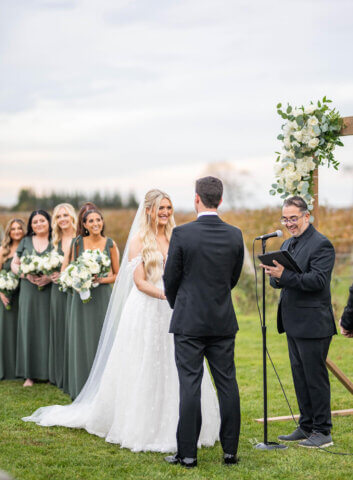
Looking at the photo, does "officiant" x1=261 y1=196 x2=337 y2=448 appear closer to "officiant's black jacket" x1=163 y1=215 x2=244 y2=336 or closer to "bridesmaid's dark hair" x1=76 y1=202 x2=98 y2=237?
"officiant's black jacket" x1=163 y1=215 x2=244 y2=336

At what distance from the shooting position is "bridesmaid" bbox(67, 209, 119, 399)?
779cm

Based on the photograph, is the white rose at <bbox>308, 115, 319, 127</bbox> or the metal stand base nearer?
the metal stand base

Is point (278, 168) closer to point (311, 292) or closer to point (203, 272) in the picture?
point (311, 292)

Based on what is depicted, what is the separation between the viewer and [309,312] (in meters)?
5.73

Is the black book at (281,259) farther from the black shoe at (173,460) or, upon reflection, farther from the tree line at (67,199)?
the tree line at (67,199)

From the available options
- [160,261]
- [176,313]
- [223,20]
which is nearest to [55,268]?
[160,261]

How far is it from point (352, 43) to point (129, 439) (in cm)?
589

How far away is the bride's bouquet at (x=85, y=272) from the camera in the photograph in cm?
757

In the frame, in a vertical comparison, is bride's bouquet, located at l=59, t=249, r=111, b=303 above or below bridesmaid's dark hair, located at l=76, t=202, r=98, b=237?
below

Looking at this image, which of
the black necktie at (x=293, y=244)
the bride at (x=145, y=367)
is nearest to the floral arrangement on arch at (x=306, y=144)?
the black necktie at (x=293, y=244)

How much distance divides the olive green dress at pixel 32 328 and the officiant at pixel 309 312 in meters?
4.04

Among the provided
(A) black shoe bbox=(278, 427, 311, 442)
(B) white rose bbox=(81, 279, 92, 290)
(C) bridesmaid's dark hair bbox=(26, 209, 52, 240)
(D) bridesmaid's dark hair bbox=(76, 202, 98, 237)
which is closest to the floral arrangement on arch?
(A) black shoe bbox=(278, 427, 311, 442)

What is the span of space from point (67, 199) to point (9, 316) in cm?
1748

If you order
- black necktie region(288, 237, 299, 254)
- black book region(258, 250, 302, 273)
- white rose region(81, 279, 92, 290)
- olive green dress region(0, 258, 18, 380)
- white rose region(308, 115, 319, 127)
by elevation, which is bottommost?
olive green dress region(0, 258, 18, 380)
